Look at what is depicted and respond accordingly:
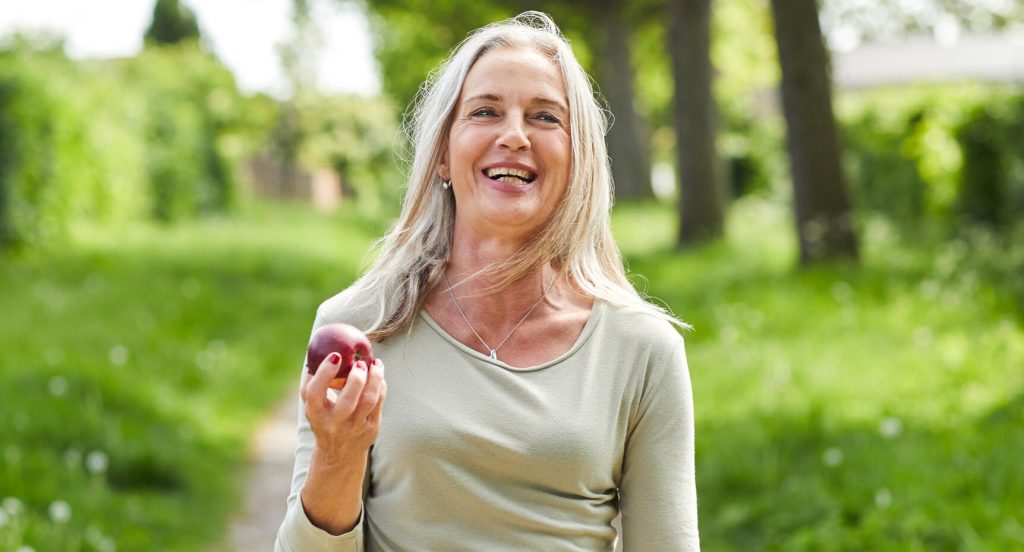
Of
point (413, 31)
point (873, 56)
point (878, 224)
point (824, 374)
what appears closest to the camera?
point (824, 374)

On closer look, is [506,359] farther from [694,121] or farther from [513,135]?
[694,121]

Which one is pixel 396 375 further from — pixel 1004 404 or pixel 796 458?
pixel 1004 404

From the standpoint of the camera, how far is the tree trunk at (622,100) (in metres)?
23.6

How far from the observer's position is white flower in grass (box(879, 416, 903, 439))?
5.92 meters

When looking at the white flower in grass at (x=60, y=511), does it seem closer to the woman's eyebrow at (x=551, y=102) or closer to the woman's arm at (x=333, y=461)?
the woman's arm at (x=333, y=461)

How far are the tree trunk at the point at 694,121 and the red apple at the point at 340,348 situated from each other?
42.4 feet

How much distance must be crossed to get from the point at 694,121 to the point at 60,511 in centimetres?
1152

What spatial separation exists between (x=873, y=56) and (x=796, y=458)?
51.4m

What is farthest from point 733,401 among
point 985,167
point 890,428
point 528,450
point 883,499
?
point 985,167

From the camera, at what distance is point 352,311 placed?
2.58m

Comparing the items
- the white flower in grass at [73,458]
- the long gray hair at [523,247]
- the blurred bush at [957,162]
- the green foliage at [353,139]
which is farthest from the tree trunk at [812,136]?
the green foliage at [353,139]

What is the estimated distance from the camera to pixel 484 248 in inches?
104

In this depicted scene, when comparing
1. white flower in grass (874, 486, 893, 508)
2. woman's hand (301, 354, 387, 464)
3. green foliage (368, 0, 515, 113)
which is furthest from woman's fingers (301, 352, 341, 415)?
green foliage (368, 0, 515, 113)

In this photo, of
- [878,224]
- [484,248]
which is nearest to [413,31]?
[878,224]
